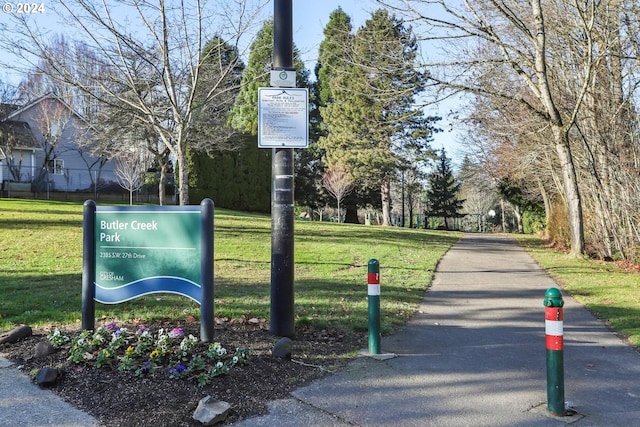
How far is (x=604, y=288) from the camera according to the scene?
10.4 metres

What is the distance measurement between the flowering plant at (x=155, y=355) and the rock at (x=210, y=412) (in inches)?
17.8

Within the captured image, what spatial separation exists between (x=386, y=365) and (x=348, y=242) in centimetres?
1371

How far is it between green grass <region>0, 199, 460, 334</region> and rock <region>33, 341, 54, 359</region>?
59.3 inches

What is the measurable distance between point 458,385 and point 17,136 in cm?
4055

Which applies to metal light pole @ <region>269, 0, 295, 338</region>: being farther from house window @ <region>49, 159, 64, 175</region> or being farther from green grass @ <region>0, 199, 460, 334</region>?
house window @ <region>49, 159, 64, 175</region>

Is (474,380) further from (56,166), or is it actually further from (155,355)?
(56,166)

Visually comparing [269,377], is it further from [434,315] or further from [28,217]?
[28,217]

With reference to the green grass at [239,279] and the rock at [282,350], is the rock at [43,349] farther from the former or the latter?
the rock at [282,350]

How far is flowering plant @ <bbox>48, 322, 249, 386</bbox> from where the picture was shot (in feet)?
14.3

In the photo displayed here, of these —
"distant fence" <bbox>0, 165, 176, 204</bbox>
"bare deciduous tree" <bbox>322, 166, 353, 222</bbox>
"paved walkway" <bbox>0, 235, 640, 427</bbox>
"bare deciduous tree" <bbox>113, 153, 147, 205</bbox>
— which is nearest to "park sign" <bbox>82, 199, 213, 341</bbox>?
"paved walkway" <bbox>0, 235, 640, 427</bbox>

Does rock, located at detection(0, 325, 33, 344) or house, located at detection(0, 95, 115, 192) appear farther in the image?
house, located at detection(0, 95, 115, 192)

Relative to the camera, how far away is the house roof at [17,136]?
35.7 metres

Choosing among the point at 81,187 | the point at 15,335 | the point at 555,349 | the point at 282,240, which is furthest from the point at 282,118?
the point at 81,187

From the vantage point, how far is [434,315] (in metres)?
7.62
